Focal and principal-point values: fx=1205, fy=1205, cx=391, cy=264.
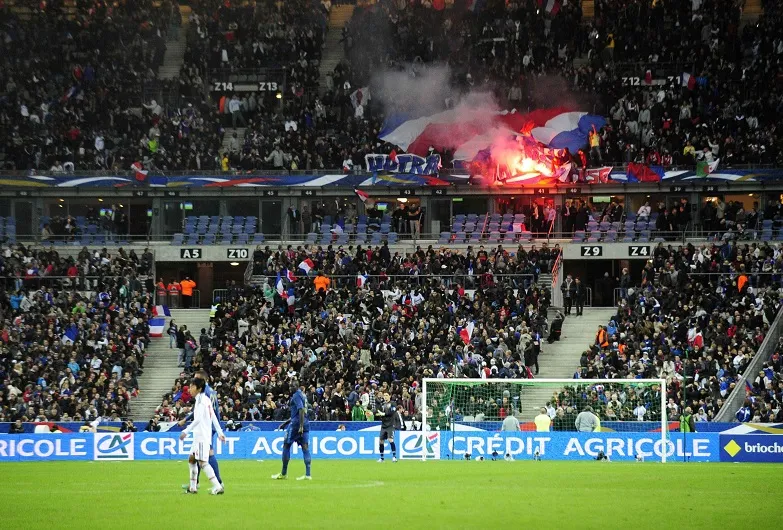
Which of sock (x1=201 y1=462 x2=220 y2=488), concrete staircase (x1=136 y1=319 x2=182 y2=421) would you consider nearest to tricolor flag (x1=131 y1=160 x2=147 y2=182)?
concrete staircase (x1=136 y1=319 x2=182 y2=421)

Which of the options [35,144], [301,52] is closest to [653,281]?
[301,52]

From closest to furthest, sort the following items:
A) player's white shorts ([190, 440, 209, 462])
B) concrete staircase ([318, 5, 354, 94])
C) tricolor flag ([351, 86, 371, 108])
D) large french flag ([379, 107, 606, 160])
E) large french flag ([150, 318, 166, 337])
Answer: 1. player's white shorts ([190, 440, 209, 462])
2. large french flag ([150, 318, 166, 337])
3. large french flag ([379, 107, 606, 160])
4. tricolor flag ([351, 86, 371, 108])
5. concrete staircase ([318, 5, 354, 94])

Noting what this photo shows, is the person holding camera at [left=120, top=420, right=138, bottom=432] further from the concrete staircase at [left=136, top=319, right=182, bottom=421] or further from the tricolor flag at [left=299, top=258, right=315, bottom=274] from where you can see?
the tricolor flag at [left=299, top=258, right=315, bottom=274]

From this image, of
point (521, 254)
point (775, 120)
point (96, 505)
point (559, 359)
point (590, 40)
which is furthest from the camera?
point (590, 40)

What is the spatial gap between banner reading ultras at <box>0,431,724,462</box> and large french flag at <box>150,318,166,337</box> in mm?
12524

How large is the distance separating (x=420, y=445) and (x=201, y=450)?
15150 millimetres

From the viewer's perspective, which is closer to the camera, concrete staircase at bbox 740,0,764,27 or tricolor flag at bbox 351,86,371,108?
tricolor flag at bbox 351,86,371,108

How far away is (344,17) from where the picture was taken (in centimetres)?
6406

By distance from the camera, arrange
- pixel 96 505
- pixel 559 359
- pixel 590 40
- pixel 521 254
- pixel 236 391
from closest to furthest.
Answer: pixel 96 505 < pixel 236 391 < pixel 559 359 < pixel 521 254 < pixel 590 40

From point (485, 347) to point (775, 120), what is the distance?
2012 centimetres

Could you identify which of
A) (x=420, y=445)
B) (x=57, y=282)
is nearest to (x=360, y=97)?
Answer: (x=57, y=282)

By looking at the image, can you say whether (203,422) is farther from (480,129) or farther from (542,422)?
(480,129)

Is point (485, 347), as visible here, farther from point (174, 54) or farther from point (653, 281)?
point (174, 54)

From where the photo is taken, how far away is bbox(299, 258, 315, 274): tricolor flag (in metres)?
48.0
